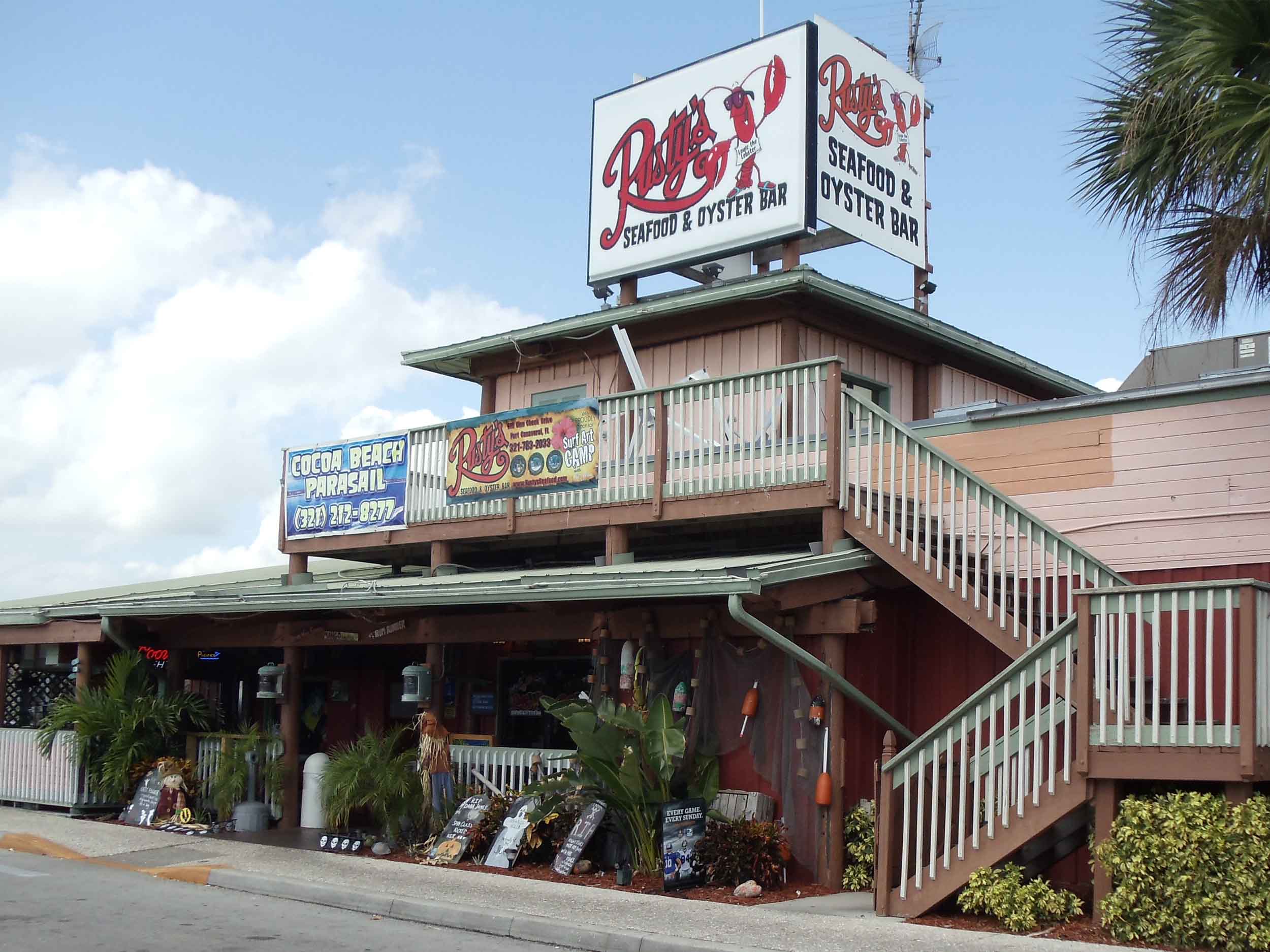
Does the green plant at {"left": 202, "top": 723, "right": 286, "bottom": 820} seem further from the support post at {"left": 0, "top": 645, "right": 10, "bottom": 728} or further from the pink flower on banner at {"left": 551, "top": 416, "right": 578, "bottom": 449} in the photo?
the pink flower on banner at {"left": 551, "top": 416, "right": 578, "bottom": 449}

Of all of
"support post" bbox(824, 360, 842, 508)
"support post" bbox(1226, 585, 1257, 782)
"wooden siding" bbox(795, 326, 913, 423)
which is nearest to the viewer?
"support post" bbox(1226, 585, 1257, 782)

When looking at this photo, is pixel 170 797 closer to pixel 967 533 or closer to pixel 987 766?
pixel 967 533

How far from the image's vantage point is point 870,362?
17.4m

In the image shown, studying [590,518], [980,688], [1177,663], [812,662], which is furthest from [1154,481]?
[590,518]

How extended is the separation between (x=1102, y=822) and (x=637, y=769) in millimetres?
4152

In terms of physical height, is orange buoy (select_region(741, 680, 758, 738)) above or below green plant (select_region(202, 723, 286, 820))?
above

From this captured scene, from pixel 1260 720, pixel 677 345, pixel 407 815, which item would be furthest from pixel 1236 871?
pixel 677 345

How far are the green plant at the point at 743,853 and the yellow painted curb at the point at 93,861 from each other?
487 cm

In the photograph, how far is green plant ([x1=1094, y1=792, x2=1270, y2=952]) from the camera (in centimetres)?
873

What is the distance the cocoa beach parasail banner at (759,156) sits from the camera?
56.1ft

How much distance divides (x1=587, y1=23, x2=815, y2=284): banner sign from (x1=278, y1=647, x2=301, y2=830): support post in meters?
6.53

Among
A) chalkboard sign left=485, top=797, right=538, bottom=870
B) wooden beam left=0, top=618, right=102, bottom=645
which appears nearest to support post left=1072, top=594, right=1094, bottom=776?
chalkboard sign left=485, top=797, right=538, bottom=870

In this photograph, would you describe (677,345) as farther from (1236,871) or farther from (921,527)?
(1236,871)

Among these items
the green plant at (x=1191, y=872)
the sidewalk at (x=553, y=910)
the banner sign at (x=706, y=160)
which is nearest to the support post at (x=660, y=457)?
the banner sign at (x=706, y=160)
